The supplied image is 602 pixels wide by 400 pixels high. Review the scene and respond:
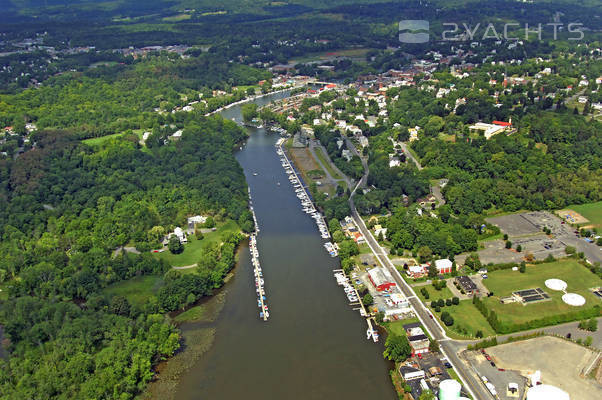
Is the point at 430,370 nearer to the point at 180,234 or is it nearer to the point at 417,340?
the point at 417,340

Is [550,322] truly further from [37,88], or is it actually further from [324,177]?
[37,88]

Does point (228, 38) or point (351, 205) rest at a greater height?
point (228, 38)

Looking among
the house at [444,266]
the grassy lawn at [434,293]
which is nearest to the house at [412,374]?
the grassy lawn at [434,293]

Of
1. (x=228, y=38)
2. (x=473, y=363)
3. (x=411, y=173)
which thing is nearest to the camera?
(x=473, y=363)

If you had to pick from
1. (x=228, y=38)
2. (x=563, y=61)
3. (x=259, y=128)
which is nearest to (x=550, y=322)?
(x=259, y=128)

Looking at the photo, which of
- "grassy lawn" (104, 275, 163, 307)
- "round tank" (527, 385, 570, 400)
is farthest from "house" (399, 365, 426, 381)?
"grassy lawn" (104, 275, 163, 307)

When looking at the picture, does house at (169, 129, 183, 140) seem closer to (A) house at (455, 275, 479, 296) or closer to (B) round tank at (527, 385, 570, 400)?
(A) house at (455, 275, 479, 296)

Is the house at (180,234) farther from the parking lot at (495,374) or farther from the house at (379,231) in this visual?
the parking lot at (495,374)
